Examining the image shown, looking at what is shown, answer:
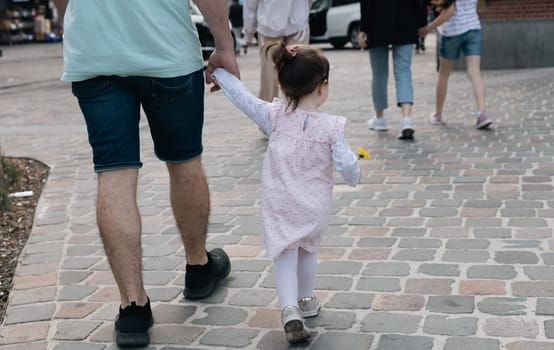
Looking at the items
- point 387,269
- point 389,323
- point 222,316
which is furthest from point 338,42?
point 389,323

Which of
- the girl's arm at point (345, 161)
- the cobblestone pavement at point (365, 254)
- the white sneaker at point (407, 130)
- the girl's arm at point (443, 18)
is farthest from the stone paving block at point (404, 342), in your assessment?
the girl's arm at point (443, 18)

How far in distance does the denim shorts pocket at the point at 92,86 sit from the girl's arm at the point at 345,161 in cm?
91

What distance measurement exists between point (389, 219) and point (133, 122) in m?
2.07

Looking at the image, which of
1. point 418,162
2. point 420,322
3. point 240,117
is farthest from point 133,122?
point 240,117

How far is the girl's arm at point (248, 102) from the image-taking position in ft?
10.8

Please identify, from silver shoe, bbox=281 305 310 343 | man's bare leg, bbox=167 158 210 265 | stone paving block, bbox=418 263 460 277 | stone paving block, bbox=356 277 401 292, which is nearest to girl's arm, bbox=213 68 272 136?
man's bare leg, bbox=167 158 210 265

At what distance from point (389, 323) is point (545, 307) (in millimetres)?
648

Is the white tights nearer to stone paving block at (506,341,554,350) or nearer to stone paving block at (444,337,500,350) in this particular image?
stone paving block at (444,337,500,350)

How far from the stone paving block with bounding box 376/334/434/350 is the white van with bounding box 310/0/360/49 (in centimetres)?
1998

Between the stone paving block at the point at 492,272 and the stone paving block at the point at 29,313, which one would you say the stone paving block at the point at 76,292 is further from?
the stone paving block at the point at 492,272

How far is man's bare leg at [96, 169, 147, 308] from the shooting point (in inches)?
128

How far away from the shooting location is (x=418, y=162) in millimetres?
6465

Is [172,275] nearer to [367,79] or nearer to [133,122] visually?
[133,122]

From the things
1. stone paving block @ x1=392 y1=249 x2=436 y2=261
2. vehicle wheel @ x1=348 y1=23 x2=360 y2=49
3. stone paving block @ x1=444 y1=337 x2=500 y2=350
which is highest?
stone paving block @ x1=444 y1=337 x2=500 y2=350
